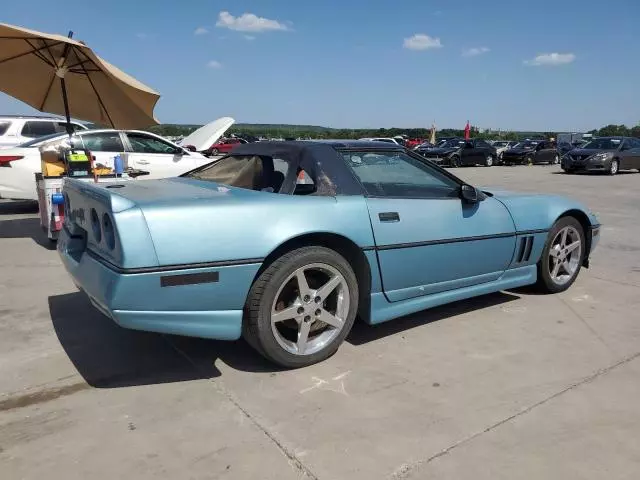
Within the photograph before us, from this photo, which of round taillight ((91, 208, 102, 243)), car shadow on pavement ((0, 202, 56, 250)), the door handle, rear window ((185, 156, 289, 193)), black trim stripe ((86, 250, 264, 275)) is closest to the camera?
black trim stripe ((86, 250, 264, 275))

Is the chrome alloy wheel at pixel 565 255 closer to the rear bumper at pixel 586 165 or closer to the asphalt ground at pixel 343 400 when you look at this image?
the asphalt ground at pixel 343 400

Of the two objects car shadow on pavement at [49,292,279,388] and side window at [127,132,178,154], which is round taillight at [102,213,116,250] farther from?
side window at [127,132,178,154]

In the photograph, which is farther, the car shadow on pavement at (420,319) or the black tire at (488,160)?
the black tire at (488,160)

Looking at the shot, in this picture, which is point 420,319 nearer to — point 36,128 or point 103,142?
point 103,142

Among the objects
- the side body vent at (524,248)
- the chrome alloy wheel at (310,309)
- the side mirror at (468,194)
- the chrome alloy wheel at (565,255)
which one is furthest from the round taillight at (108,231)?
the chrome alloy wheel at (565,255)

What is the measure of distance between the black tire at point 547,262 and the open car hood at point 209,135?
6927mm

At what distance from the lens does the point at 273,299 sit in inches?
109

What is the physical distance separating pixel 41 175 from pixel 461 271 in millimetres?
4788

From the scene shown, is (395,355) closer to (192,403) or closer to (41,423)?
(192,403)

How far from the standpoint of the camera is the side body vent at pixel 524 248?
3.92 m

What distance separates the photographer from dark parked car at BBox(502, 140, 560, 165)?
24984mm

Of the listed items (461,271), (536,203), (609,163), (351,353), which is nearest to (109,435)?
(351,353)

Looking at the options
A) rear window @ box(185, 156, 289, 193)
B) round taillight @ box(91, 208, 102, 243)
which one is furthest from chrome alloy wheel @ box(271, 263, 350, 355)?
round taillight @ box(91, 208, 102, 243)

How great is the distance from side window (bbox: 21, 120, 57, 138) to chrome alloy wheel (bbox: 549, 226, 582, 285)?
10.7 metres
